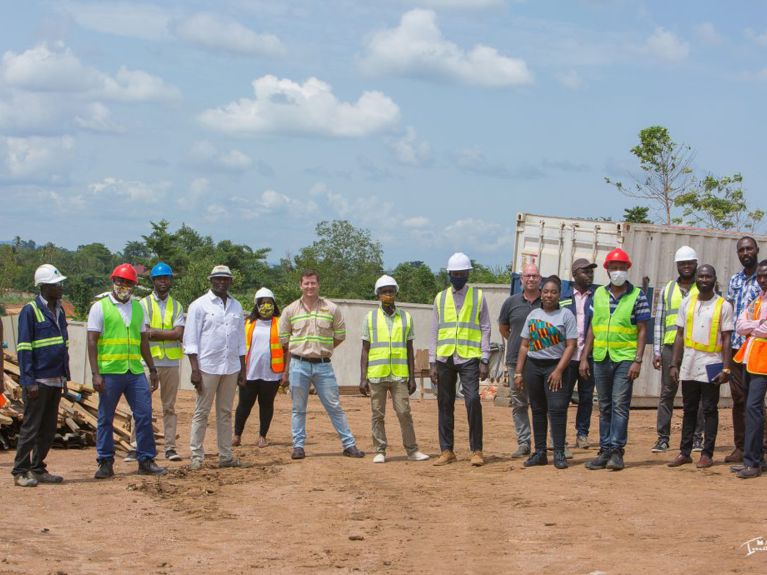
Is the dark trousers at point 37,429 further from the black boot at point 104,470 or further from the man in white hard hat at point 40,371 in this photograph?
the black boot at point 104,470

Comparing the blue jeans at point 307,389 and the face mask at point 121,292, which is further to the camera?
the blue jeans at point 307,389

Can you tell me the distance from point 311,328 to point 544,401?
269cm

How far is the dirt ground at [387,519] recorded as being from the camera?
6922 millimetres

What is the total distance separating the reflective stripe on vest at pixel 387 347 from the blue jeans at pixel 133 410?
245 cm

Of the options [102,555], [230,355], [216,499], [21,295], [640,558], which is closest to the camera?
[640,558]

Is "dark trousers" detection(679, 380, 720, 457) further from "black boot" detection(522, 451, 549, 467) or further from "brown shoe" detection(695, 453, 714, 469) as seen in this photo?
"black boot" detection(522, 451, 549, 467)

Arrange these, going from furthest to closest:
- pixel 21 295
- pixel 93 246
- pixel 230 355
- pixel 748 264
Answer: pixel 93 246 → pixel 21 295 → pixel 230 355 → pixel 748 264

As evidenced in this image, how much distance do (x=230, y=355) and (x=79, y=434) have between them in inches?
121

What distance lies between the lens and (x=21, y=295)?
3027 inches

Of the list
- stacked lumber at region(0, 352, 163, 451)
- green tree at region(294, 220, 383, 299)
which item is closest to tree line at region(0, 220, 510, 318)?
green tree at region(294, 220, 383, 299)

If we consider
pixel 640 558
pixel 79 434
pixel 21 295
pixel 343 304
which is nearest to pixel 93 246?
pixel 21 295

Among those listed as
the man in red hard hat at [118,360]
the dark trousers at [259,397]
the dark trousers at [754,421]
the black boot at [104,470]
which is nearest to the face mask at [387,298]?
the dark trousers at [259,397]

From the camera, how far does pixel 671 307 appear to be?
37.7 feet

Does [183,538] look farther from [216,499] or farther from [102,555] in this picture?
[216,499]
